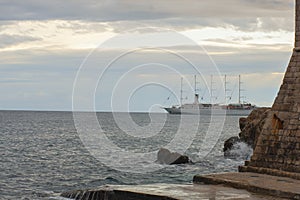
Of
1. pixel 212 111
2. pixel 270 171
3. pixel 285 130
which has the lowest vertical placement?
pixel 270 171

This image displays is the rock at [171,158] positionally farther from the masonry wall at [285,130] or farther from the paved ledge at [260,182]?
the paved ledge at [260,182]

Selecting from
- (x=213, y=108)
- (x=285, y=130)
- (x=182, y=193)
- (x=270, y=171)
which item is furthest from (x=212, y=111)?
(x=182, y=193)

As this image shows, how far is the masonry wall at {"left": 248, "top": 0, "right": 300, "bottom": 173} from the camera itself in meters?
20.1

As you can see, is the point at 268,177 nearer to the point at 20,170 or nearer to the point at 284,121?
the point at 284,121

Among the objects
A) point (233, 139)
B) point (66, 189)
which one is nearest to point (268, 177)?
point (66, 189)

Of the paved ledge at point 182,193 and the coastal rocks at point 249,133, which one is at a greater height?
the coastal rocks at point 249,133

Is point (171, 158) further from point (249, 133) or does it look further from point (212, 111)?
point (212, 111)

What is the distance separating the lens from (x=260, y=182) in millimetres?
19000

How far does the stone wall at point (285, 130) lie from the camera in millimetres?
20094

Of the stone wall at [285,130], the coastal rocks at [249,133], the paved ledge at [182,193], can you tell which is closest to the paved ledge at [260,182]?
the paved ledge at [182,193]

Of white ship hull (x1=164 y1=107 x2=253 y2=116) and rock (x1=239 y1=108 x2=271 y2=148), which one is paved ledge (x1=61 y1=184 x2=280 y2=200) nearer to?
rock (x1=239 y1=108 x2=271 y2=148)

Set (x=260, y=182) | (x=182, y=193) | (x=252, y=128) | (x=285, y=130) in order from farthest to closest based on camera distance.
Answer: (x=252, y=128) < (x=285, y=130) < (x=260, y=182) < (x=182, y=193)

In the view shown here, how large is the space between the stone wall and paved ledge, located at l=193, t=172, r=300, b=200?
56 centimetres

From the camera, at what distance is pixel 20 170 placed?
3931cm
